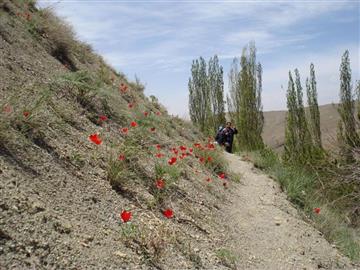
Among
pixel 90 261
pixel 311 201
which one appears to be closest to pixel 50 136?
pixel 90 261

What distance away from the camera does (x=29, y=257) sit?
287cm

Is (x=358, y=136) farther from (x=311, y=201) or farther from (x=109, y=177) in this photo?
(x=109, y=177)

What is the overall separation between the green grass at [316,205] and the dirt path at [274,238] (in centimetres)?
42

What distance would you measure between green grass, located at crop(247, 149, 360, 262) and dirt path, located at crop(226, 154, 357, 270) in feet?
1.37

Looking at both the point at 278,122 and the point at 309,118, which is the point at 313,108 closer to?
the point at 309,118

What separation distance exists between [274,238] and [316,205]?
314 cm

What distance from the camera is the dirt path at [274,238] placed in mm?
4969

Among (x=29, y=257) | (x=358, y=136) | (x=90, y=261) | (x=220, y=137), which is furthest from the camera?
(x=220, y=137)

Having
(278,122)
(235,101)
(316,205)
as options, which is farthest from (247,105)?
(278,122)

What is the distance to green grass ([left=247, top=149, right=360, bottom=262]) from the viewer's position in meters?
6.79

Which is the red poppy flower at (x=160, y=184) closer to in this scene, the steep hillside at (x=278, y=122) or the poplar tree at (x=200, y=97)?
the poplar tree at (x=200, y=97)

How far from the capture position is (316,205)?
27.8ft

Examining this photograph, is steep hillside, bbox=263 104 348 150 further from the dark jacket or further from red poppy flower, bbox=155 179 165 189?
red poppy flower, bbox=155 179 165 189

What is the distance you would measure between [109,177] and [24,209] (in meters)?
1.49
